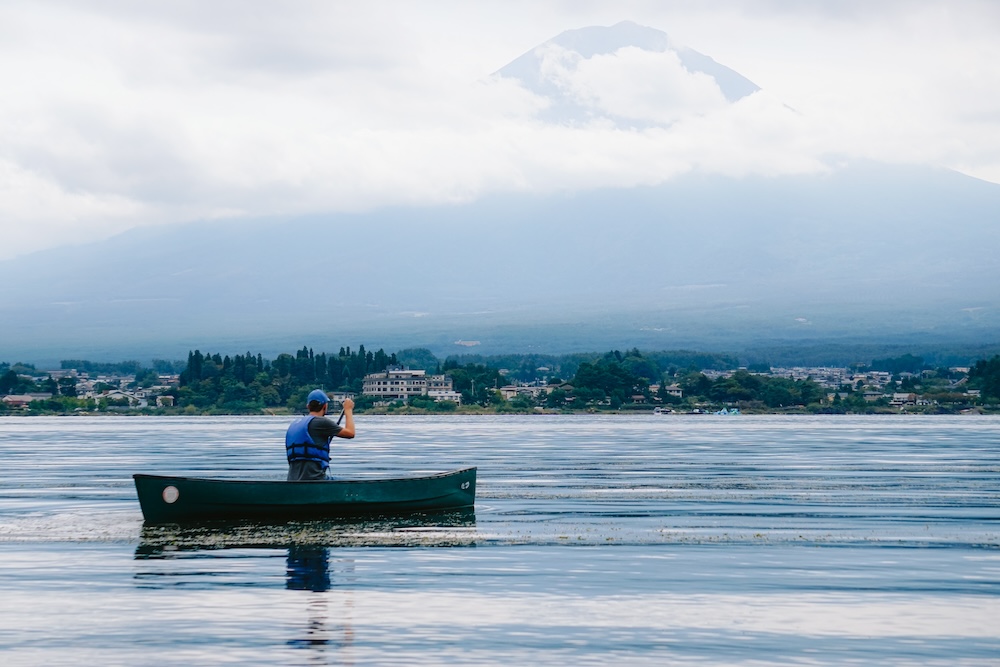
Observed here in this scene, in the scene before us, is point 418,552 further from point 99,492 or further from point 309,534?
point 99,492

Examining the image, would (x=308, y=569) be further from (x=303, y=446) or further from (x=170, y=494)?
(x=170, y=494)

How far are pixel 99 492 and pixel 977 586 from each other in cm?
3070

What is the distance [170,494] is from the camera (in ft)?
120

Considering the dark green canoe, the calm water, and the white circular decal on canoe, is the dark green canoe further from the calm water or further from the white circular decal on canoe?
the calm water

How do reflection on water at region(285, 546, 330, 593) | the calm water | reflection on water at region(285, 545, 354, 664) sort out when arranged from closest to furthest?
1. the calm water
2. reflection on water at region(285, 545, 354, 664)
3. reflection on water at region(285, 546, 330, 593)

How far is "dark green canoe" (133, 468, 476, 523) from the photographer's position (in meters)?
36.6

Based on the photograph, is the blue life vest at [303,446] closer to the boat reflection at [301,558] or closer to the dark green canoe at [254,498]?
the dark green canoe at [254,498]

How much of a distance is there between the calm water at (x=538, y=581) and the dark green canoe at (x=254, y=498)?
0.95 m

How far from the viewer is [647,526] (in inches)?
1423

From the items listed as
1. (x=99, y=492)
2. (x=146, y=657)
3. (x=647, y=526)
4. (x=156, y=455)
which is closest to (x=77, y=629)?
(x=146, y=657)

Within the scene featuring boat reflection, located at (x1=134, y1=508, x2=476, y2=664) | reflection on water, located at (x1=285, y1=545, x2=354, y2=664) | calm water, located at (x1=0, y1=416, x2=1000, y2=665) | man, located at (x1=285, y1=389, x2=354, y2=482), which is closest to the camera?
calm water, located at (x1=0, y1=416, x2=1000, y2=665)

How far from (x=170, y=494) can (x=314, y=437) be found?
11.8 feet

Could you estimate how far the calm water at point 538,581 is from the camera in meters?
20.6

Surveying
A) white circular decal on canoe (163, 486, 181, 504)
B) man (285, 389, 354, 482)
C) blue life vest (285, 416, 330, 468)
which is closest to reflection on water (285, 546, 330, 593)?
man (285, 389, 354, 482)
